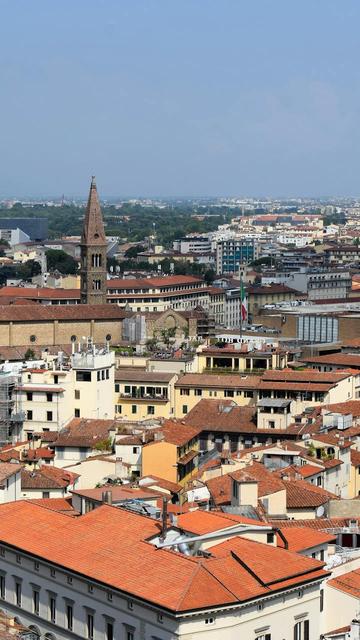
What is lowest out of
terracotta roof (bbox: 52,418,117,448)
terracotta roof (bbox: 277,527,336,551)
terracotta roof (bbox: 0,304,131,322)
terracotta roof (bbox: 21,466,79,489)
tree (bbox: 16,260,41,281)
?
tree (bbox: 16,260,41,281)

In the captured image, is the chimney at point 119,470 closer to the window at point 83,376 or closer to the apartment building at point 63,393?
the apartment building at point 63,393

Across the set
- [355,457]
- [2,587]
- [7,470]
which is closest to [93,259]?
[355,457]

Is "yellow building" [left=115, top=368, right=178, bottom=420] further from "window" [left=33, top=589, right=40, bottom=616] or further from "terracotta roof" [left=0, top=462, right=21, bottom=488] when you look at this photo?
"window" [left=33, top=589, right=40, bottom=616]

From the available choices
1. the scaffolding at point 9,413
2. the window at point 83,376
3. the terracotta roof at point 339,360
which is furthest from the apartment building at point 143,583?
the terracotta roof at point 339,360

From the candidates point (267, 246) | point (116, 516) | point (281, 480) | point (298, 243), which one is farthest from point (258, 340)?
point (298, 243)

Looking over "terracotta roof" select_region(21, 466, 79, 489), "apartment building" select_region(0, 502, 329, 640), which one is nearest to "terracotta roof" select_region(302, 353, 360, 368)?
"terracotta roof" select_region(21, 466, 79, 489)

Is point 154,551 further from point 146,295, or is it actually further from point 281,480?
point 146,295

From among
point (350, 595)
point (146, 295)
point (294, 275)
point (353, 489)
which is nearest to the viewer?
point (350, 595)
